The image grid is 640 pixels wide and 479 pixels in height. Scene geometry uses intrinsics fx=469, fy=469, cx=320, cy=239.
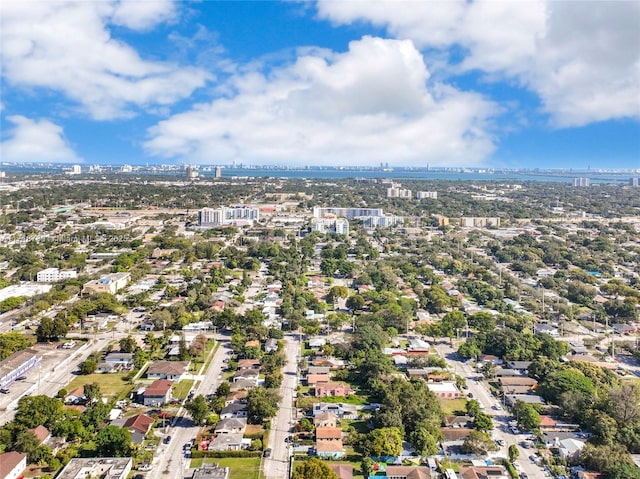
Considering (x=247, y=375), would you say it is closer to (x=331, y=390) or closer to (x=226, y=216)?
(x=331, y=390)

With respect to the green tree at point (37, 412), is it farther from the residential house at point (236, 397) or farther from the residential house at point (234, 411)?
the residential house at point (236, 397)

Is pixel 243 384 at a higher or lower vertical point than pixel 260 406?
lower

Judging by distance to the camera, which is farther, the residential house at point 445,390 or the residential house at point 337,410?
the residential house at point 445,390

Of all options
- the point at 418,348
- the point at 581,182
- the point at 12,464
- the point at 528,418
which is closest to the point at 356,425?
the point at 528,418

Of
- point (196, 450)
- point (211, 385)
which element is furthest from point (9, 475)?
point (211, 385)

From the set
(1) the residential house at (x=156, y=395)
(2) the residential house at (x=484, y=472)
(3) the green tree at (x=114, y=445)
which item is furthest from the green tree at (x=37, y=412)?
(2) the residential house at (x=484, y=472)

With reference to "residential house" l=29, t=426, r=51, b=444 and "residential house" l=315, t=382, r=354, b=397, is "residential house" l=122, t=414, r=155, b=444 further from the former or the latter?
"residential house" l=315, t=382, r=354, b=397
